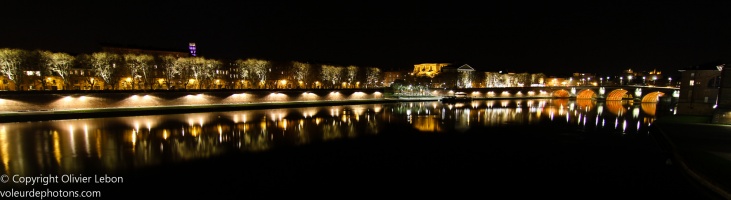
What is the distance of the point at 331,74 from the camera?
5922cm

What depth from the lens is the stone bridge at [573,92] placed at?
5868 centimetres

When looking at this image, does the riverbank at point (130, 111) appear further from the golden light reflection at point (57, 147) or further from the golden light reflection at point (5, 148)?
the golden light reflection at point (57, 147)

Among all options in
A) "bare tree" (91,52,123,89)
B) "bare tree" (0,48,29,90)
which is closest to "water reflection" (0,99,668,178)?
"bare tree" (0,48,29,90)

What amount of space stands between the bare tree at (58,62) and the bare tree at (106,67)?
213cm

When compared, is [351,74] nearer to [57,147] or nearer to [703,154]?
[57,147]

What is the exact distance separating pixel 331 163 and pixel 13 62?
37.3 metres

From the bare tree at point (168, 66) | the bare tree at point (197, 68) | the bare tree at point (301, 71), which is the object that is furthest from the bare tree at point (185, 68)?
the bare tree at point (301, 71)

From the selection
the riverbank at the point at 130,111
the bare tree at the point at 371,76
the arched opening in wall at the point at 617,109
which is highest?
the bare tree at the point at 371,76

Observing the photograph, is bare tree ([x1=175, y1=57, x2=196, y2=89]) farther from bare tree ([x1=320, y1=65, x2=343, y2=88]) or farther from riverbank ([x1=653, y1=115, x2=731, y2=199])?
riverbank ([x1=653, y1=115, x2=731, y2=199])

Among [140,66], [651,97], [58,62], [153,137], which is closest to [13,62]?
[58,62]

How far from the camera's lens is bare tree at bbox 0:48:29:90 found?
32.6 metres

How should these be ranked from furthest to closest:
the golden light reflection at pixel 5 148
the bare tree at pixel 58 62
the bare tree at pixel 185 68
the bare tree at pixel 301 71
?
the bare tree at pixel 301 71 < the bare tree at pixel 185 68 < the bare tree at pixel 58 62 < the golden light reflection at pixel 5 148

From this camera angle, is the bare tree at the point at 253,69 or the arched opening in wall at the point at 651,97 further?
the arched opening in wall at the point at 651,97

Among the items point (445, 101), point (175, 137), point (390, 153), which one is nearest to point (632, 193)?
point (390, 153)
